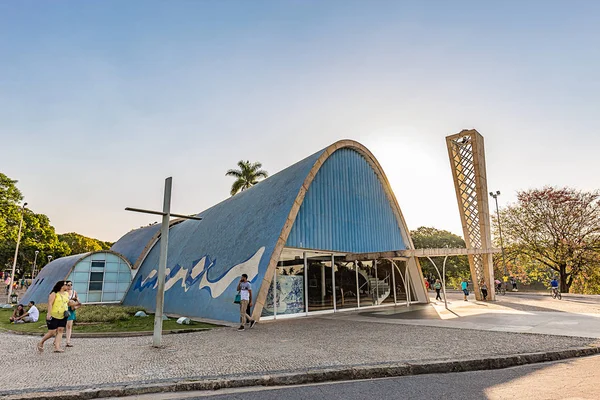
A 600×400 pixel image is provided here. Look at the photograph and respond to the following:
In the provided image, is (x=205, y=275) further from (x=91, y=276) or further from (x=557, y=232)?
(x=557, y=232)

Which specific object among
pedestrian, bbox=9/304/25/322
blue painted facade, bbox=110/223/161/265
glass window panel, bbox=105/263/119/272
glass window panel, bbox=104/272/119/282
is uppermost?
blue painted facade, bbox=110/223/161/265

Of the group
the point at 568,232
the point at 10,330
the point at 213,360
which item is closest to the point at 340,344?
the point at 213,360

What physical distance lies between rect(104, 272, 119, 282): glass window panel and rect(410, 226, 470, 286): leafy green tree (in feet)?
125

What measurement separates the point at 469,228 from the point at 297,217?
47.1 feet

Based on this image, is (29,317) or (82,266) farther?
(82,266)

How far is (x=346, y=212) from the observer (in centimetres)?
1881

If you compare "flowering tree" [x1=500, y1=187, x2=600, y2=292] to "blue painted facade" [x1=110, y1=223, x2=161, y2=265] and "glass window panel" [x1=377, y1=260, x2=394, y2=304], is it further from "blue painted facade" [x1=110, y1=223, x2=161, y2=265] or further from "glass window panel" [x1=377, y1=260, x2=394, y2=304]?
"blue painted facade" [x1=110, y1=223, x2=161, y2=265]

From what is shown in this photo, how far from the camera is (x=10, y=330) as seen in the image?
1193cm

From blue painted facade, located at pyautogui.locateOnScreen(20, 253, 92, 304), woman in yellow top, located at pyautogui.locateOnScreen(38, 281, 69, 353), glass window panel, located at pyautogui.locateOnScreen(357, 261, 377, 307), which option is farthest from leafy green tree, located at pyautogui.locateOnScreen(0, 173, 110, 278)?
glass window panel, located at pyautogui.locateOnScreen(357, 261, 377, 307)

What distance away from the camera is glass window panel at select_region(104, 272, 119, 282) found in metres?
24.4

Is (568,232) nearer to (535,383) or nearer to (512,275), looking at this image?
(512,275)

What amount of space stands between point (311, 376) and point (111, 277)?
919 inches

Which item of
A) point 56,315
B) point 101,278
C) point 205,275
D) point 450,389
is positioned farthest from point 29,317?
point 450,389

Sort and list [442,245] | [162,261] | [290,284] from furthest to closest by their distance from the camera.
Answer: [442,245] → [290,284] → [162,261]
